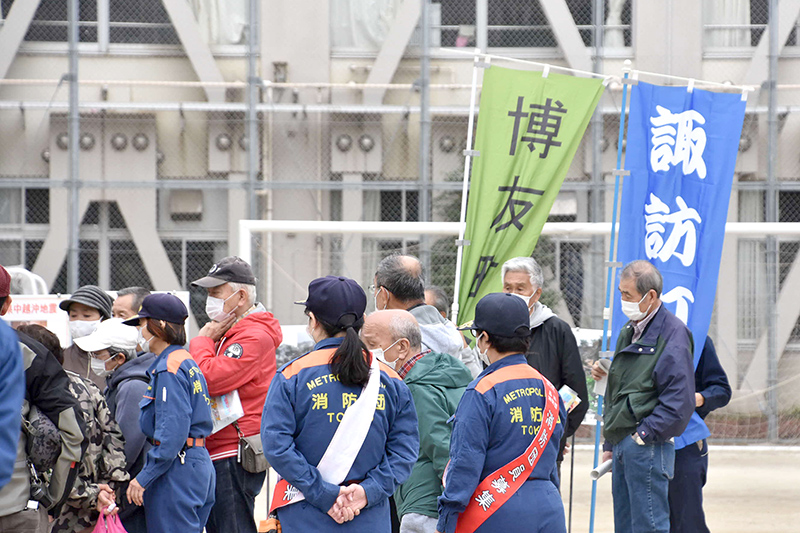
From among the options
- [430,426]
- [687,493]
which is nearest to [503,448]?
[430,426]

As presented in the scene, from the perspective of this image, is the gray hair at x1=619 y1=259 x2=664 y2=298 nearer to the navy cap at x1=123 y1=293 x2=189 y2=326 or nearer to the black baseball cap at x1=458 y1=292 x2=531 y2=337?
the black baseball cap at x1=458 y1=292 x2=531 y2=337

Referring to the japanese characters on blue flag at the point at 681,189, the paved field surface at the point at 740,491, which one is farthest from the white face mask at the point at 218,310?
the paved field surface at the point at 740,491

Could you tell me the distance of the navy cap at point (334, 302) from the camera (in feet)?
10.2

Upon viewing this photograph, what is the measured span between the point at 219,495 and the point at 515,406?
1699 millimetres

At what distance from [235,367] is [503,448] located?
55.5 inches

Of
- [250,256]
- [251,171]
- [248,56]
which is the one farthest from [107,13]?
[250,256]

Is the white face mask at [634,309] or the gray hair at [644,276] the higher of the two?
the gray hair at [644,276]

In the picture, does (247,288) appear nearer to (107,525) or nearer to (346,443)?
(107,525)

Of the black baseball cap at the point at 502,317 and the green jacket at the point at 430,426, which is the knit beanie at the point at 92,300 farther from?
the black baseball cap at the point at 502,317

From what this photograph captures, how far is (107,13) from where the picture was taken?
42.8 feet

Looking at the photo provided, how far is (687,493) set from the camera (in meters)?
4.69

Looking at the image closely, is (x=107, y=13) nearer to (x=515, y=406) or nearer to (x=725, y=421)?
(x=725, y=421)

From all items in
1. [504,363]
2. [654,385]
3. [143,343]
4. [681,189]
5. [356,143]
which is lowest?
[654,385]

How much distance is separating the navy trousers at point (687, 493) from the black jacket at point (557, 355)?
58 centimetres
